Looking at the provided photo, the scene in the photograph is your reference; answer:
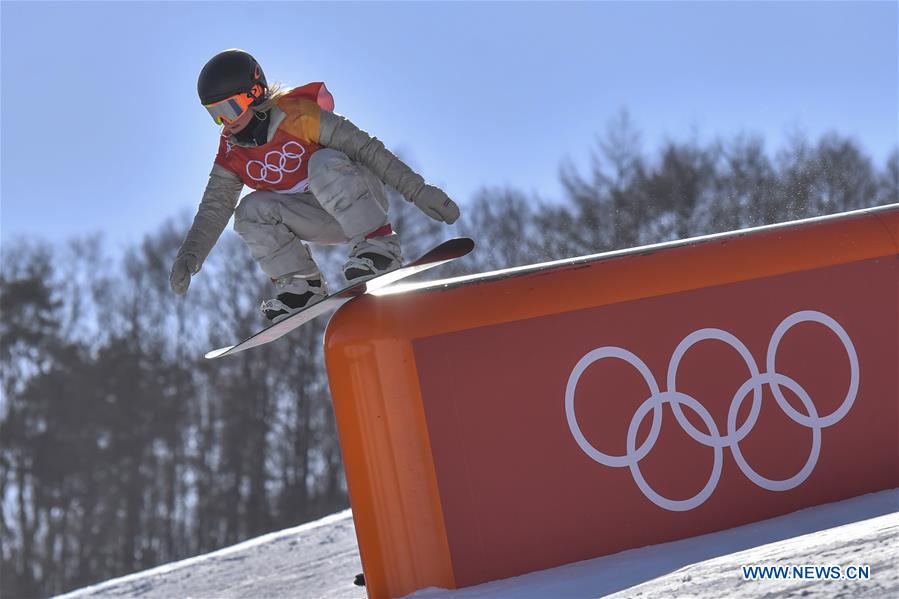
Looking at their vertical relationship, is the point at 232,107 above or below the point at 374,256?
above

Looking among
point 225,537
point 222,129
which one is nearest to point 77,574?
point 225,537

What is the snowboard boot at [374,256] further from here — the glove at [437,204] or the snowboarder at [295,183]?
the glove at [437,204]

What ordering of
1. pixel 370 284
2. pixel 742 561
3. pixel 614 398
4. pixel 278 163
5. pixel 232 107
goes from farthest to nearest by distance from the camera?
pixel 278 163, pixel 232 107, pixel 370 284, pixel 614 398, pixel 742 561

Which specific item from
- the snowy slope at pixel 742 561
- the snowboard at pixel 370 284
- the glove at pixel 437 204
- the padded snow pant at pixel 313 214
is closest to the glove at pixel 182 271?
the padded snow pant at pixel 313 214

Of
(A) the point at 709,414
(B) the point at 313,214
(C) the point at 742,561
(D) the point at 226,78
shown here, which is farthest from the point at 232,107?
(C) the point at 742,561

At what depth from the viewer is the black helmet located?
4.23m

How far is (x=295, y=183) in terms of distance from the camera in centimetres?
439

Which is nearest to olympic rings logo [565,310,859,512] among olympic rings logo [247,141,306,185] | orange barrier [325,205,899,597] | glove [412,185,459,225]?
orange barrier [325,205,899,597]

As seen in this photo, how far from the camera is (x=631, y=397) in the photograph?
12.2ft

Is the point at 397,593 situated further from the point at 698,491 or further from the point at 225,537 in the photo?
the point at 225,537

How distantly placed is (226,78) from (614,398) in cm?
199

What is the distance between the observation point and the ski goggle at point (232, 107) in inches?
167

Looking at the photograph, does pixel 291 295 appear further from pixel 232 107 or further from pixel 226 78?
pixel 226 78

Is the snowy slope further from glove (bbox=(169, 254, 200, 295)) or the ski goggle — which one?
the ski goggle
